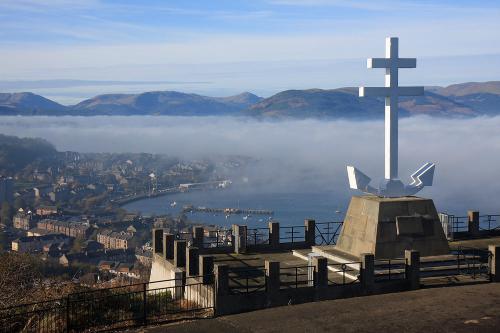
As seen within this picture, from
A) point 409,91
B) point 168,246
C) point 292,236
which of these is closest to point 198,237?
point 168,246

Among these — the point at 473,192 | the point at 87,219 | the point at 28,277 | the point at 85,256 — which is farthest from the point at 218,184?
the point at 28,277

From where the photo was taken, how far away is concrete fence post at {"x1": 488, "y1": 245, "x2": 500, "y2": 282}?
1689 cm

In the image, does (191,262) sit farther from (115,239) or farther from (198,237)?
(115,239)

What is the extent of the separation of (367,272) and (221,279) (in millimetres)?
3904

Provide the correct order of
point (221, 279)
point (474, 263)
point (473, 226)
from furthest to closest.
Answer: point (473, 226), point (474, 263), point (221, 279)

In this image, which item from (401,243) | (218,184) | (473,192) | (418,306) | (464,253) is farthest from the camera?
(218,184)

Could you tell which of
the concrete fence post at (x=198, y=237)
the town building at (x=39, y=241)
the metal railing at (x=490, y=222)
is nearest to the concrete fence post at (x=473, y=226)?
the metal railing at (x=490, y=222)

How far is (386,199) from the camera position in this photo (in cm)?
1903

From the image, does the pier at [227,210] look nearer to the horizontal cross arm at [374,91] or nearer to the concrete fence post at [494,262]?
the horizontal cross arm at [374,91]

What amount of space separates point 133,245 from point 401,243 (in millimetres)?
64174

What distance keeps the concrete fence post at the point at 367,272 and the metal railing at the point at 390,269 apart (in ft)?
1.65

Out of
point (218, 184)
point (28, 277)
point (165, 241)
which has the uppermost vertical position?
point (165, 241)

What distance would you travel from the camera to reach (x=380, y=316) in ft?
45.6

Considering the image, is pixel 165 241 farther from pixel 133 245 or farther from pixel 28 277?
pixel 133 245
